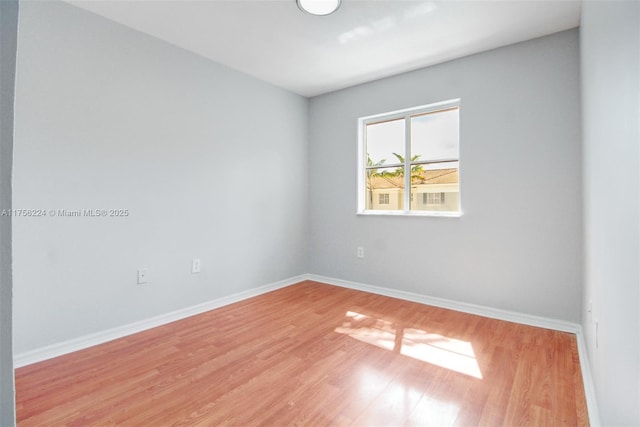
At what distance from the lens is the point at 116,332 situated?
7.72 ft

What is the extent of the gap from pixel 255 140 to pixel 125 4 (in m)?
1.58

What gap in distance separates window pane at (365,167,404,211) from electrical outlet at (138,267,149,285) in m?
2.41

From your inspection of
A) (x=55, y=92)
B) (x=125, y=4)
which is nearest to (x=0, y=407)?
(x=55, y=92)

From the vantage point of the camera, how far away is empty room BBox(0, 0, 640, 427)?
152cm

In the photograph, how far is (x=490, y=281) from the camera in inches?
111

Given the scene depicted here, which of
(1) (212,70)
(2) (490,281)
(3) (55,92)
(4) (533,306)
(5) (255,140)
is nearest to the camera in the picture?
(3) (55,92)

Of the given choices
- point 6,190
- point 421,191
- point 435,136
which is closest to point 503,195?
point 421,191

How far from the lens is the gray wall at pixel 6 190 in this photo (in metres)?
0.37

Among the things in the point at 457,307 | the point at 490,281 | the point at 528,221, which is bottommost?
the point at 457,307

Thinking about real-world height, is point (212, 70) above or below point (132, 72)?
above

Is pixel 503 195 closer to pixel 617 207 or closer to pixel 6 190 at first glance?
pixel 617 207

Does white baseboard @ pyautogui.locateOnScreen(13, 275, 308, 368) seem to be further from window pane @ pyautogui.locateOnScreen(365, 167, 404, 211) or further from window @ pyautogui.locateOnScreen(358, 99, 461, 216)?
window @ pyautogui.locateOnScreen(358, 99, 461, 216)

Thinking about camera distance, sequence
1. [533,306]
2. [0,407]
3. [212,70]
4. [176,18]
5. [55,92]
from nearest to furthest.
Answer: [0,407] → [55,92] → [176,18] → [533,306] → [212,70]

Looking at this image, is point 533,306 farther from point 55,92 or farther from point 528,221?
point 55,92
